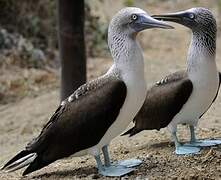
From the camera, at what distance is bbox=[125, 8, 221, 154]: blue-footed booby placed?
18.8 feet

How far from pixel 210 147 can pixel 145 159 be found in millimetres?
634

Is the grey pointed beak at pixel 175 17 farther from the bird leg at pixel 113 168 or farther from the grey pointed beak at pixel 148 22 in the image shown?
the bird leg at pixel 113 168

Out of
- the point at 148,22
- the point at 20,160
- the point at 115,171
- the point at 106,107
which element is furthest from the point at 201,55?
the point at 20,160

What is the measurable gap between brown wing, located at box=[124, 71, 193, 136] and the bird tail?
1.19 m

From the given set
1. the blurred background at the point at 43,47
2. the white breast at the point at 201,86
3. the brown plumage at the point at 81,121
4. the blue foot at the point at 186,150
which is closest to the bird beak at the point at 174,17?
the white breast at the point at 201,86

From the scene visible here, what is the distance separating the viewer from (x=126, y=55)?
5320 mm

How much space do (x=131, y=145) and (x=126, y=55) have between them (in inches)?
71.9

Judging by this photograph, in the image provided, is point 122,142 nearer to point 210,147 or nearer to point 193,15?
point 210,147

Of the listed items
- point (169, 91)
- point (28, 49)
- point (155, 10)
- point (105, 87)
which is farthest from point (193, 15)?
point (155, 10)

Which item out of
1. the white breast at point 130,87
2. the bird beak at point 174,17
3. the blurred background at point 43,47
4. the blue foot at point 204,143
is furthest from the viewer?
the blurred background at point 43,47

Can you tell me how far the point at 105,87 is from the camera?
5293 millimetres

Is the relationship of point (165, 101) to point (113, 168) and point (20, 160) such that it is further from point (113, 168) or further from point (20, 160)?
point (20, 160)

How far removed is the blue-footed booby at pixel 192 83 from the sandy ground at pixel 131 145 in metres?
0.27

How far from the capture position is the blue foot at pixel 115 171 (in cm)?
540
